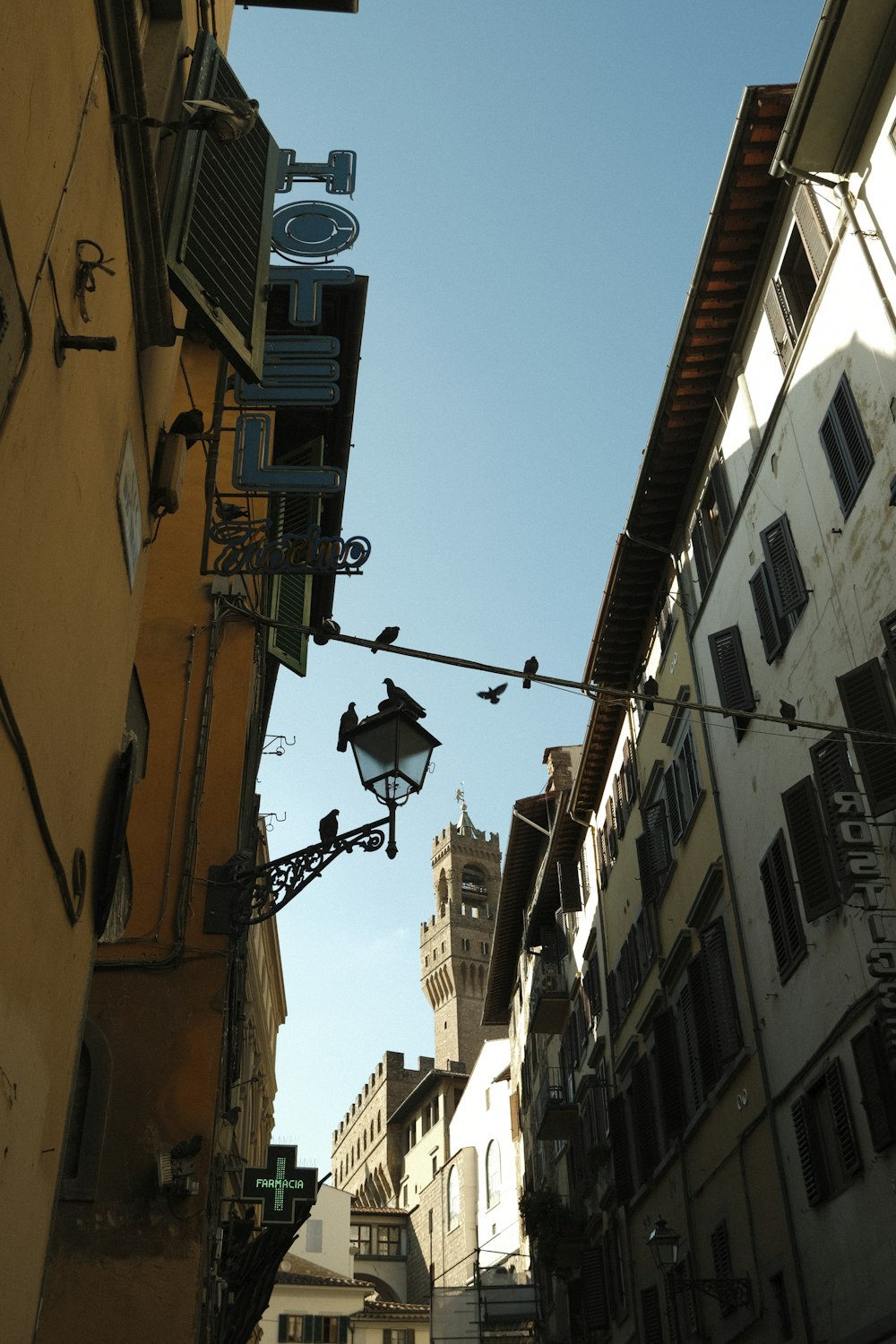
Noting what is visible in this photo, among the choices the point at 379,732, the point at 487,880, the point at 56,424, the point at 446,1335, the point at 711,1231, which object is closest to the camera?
the point at 56,424

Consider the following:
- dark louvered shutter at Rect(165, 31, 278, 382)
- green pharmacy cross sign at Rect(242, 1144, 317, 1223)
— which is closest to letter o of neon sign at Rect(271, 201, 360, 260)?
dark louvered shutter at Rect(165, 31, 278, 382)

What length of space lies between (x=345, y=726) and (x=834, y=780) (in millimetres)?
4654

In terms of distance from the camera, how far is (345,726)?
7.96 meters

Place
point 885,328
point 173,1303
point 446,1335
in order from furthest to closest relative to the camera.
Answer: point 446,1335 < point 885,328 < point 173,1303

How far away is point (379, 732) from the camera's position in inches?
304

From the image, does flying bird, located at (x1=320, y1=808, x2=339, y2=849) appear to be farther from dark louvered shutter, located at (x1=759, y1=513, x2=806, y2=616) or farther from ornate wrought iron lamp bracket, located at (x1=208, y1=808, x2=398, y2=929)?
dark louvered shutter, located at (x1=759, y1=513, x2=806, y2=616)

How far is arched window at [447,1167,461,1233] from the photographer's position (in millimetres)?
54625

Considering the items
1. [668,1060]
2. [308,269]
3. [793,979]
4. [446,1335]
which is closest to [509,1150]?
[446,1335]

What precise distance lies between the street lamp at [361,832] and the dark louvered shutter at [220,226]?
7.56ft

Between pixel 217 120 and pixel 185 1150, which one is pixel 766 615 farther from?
pixel 217 120

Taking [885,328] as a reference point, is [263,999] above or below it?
above

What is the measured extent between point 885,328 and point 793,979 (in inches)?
236

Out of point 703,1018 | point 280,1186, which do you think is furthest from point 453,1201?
point 280,1186

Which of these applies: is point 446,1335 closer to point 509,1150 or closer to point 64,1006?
point 509,1150
